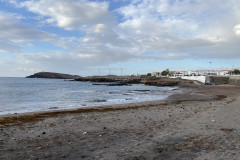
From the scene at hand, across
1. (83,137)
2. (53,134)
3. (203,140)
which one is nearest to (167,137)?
(203,140)

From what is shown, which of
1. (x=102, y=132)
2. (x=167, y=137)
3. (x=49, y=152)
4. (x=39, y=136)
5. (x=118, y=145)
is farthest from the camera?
(x=102, y=132)

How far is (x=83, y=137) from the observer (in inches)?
274

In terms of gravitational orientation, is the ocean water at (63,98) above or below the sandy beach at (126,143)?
below

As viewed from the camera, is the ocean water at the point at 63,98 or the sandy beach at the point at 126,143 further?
the ocean water at the point at 63,98

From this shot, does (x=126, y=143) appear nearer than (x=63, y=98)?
Yes

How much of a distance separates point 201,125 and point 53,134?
6.08 metres

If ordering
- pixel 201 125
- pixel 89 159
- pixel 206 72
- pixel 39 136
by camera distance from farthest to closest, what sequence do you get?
pixel 206 72 < pixel 201 125 < pixel 39 136 < pixel 89 159

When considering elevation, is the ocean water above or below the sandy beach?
below

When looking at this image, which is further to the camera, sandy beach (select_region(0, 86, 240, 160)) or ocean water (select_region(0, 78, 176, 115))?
ocean water (select_region(0, 78, 176, 115))

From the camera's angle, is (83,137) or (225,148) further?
(83,137)

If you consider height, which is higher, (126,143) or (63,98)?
(126,143)

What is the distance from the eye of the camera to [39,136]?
724 centimetres

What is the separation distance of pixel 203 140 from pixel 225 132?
156 cm

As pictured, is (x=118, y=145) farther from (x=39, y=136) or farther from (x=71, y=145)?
(x=39, y=136)
